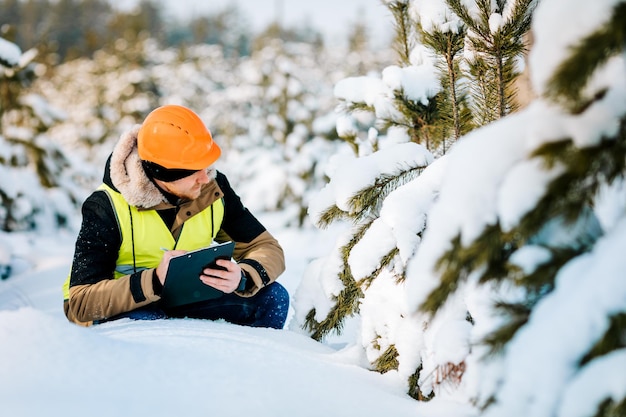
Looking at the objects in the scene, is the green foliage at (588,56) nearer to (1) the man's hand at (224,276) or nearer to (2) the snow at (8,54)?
(1) the man's hand at (224,276)

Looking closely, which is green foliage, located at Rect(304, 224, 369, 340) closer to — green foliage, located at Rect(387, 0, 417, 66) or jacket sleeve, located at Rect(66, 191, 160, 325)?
jacket sleeve, located at Rect(66, 191, 160, 325)

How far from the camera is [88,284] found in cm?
258

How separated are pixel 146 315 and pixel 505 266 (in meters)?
1.95

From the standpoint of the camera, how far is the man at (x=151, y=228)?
8.38 feet

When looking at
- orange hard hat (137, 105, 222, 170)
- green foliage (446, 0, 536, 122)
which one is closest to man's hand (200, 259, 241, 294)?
orange hard hat (137, 105, 222, 170)

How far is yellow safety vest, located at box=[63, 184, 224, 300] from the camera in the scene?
2.68 meters

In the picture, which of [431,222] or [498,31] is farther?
[498,31]

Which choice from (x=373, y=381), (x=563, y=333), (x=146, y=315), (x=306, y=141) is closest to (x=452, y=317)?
(x=373, y=381)

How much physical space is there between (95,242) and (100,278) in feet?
0.54

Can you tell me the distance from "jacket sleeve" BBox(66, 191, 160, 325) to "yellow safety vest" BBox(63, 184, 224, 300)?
0.04m

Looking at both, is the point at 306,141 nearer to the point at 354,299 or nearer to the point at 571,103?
the point at 354,299

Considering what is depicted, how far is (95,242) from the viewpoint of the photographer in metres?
2.61

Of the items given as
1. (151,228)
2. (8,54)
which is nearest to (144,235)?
(151,228)

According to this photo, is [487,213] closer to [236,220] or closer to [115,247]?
[115,247]
